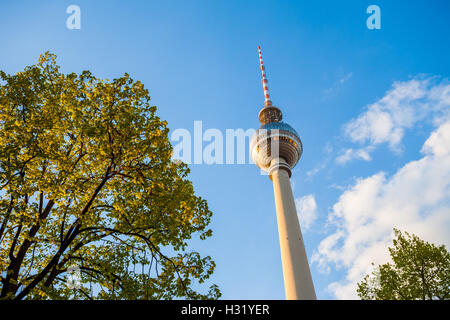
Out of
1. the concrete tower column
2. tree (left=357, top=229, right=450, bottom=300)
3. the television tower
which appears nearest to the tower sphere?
the television tower

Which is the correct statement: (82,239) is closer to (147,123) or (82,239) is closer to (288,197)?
(147,123)

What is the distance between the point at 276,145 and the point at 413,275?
1049 inches

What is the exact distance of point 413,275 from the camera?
23250mm

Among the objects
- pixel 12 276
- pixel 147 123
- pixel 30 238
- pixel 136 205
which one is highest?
pixel 147 123

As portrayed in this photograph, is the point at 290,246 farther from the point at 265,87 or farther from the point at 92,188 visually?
the point at 265,87

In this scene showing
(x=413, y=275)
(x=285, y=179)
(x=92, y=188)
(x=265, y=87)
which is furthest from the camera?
(x=265, y=87)

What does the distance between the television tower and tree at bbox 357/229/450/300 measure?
8.24 meters

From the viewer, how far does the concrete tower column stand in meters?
31.8

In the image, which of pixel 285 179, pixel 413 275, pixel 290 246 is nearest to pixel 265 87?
pixel 285 179

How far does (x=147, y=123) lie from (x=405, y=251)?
2297 cm

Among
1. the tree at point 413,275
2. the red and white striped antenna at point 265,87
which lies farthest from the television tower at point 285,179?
the tree at point 413,275

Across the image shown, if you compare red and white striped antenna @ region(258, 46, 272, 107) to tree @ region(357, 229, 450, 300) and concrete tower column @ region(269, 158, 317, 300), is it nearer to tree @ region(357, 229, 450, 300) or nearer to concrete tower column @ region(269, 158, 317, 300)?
concrete tower column @ region(269, 158, 317, 300)
